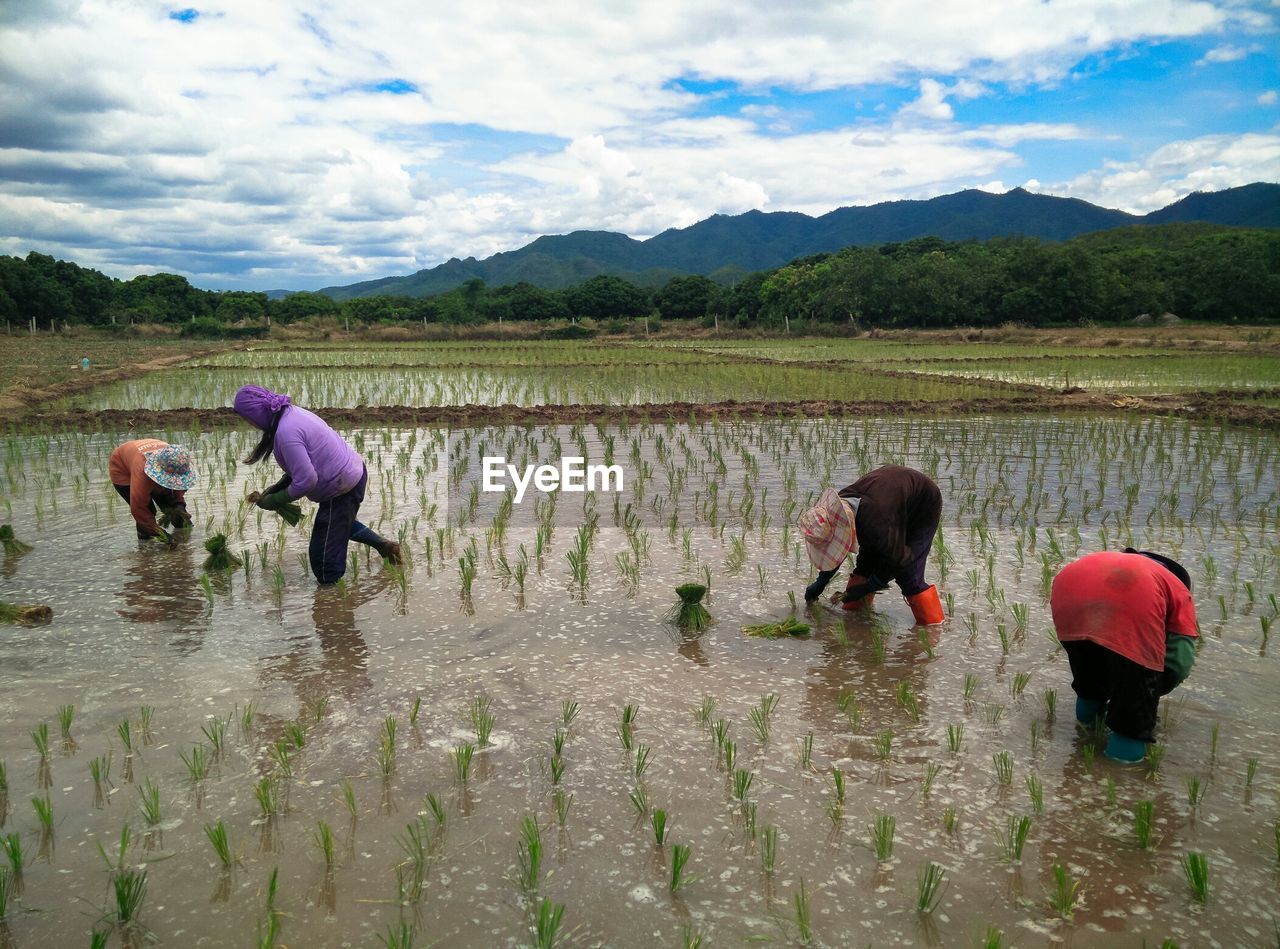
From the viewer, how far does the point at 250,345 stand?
33.6 m

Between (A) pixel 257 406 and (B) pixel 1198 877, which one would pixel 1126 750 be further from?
(A) pixel 257 406

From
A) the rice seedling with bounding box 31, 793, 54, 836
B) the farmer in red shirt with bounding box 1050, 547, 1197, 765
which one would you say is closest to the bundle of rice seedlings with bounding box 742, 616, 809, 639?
the farmer in red shirt with bounding box 1050, 547, 1197, 765

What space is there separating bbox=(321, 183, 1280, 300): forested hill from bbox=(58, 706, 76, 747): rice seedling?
460ft

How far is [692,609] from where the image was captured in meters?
4.37

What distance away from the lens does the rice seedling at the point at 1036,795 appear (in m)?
2.77

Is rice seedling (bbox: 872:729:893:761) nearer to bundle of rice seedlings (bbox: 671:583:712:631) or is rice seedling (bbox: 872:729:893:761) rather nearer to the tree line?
bundle of rice seedlings (bbox: 671:583:712:631)

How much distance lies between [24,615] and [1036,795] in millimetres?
4887

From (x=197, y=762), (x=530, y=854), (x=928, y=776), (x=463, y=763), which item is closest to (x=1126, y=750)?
(x=928, y=776)

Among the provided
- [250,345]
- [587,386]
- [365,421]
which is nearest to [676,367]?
[587,386]

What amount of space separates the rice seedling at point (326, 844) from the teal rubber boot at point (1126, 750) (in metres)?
2.67

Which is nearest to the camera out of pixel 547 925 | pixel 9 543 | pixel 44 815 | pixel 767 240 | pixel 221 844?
pixel 547 925

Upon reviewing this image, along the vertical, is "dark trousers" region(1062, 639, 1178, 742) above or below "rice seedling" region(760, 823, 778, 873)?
above

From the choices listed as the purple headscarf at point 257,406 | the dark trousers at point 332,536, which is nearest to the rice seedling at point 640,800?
the dark trousers at point 332,536

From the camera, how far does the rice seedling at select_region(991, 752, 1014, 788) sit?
9.66ft
